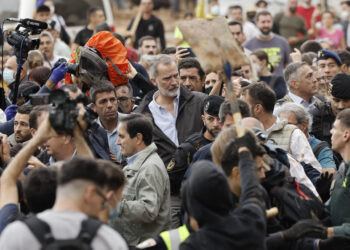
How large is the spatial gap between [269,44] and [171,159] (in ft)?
21.2

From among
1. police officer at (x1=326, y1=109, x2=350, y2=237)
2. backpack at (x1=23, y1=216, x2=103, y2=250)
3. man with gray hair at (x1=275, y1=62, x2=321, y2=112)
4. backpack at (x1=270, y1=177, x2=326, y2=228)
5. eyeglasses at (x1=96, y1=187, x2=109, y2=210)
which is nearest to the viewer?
backpack at (x1=23, y1=216, x2=103, y2=250)

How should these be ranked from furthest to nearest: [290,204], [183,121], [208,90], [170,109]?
[208,90] → [170,109] → [183,121] → [290,204]

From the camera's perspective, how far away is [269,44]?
1380cm

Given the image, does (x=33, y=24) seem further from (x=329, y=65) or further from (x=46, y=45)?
(x=46, y=45)

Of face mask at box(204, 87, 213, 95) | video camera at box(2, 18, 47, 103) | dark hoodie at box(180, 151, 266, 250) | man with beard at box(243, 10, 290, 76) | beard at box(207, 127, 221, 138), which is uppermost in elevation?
video camera at box(2, 18, 47, 103)

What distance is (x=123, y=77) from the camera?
352 inches

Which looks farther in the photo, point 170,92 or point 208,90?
point 208,90

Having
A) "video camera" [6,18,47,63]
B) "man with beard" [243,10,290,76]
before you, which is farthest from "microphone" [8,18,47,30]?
"man with beard" [243,10,290,76]

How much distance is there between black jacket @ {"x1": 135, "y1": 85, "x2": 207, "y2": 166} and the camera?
797cm

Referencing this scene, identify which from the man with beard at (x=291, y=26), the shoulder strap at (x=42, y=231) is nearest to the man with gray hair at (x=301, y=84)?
the shoulder strap at (x=42, y=231)

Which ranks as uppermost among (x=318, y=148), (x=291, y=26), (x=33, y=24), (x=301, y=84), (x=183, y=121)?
(x=33, y=24)

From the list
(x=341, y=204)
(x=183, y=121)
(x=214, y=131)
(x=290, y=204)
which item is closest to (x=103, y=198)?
(x=290, y=204)

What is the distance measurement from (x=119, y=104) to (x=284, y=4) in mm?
11437

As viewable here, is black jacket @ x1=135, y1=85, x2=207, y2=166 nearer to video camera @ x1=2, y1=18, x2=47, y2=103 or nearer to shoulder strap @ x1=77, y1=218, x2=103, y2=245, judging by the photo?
video camera @ x1=2, y1=18, x2=47, y2=103
